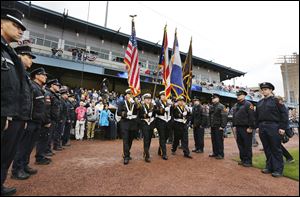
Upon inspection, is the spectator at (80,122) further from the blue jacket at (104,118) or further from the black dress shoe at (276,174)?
the black dress shoe at (276,174)

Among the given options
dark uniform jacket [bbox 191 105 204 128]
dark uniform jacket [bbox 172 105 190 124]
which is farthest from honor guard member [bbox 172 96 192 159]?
dark uniform jacket [bbox 191 105 204 128]

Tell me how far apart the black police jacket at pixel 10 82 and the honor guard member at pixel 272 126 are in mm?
5154

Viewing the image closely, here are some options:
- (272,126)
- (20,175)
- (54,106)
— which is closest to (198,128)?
(272,126)

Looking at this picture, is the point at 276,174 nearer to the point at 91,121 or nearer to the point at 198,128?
the point at 198,128

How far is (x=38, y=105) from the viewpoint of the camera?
13.3ft

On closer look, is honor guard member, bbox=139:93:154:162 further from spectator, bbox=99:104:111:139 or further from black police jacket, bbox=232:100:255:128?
spectator, bbox=99:104:111:139

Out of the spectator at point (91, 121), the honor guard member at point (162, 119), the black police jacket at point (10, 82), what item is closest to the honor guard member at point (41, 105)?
the black police jacket at point (10, 82)

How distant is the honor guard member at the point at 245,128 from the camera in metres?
5.20

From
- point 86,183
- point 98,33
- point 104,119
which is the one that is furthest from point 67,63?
point 86,183

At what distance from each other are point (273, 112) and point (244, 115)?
0.90 meters

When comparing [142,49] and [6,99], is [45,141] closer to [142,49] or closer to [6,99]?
[6,99]

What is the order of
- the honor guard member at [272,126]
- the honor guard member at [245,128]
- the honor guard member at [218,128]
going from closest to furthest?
1. the honor guard member at [272,126]
2. the honor guard member at [245,128]
3. the honor guard member at [218,128]

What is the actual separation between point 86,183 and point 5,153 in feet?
4.63

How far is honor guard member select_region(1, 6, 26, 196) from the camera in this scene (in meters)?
Answer: 2.45
